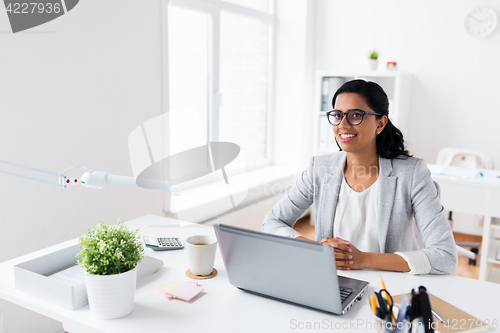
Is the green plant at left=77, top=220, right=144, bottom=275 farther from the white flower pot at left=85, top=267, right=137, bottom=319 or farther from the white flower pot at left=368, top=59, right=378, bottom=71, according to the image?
the white flower pot at left=368, top=59, right=378, bottom=71

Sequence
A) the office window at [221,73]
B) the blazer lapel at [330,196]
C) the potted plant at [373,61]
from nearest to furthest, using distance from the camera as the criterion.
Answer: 1. the blazer lapel at [330,196]
2. the office window at [221,73]
3. the potted plant at [373,61]

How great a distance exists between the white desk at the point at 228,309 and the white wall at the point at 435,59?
295cm

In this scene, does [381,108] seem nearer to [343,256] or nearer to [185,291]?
[343,256]

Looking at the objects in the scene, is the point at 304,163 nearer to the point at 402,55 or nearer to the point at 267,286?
the point at 402,55

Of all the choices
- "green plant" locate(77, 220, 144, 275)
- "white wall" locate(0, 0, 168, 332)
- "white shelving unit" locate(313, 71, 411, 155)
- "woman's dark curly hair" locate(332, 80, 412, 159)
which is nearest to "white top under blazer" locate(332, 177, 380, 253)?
"woman's dark curly hair" locate(332, 80, 412, 159)

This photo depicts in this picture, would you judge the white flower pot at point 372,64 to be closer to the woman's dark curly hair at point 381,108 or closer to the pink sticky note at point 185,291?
the woman's dark curly hair at point 381,108

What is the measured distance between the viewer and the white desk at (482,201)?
8.70 ft

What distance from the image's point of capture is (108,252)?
3.27ft

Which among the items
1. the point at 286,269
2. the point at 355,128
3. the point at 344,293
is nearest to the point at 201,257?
the point at 286,269

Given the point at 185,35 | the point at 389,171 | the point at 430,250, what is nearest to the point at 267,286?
the point at 430,250

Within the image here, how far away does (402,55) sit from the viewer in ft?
13.3

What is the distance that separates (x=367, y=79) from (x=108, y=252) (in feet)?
11.1

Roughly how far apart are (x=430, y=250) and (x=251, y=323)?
0.68 metres

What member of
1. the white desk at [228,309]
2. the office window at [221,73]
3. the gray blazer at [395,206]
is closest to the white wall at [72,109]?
the office window at [221,73]
